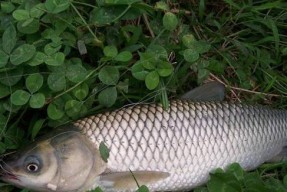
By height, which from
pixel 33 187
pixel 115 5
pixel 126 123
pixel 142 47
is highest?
pixel 115 5

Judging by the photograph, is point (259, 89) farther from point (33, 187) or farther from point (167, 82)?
point (33, 187)

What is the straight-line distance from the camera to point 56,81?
301cm

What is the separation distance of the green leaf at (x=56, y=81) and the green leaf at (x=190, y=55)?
0.62 metres

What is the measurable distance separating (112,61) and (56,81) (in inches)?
12.2

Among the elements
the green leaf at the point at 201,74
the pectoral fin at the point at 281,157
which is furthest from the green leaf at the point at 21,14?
the pectoral fin at the point at 281,157

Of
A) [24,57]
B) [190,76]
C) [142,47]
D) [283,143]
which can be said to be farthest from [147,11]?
[283,143]

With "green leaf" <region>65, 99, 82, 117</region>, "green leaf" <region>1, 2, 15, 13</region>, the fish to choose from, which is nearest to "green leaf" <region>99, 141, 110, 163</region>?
the fish

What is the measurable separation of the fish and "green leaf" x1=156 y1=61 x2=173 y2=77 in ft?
0.52

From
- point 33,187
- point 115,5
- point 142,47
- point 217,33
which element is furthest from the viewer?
point 217,33

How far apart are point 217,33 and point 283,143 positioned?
2.34 ft

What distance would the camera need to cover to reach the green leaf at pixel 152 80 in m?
3.07

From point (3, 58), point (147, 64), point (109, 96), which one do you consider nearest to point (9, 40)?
point (3, 58)

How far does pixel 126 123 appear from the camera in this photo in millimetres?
3006

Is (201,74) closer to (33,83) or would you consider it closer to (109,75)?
(109,75)
